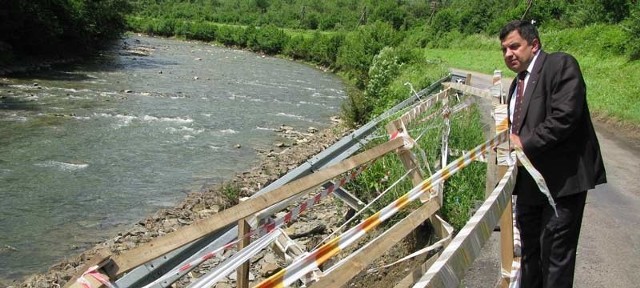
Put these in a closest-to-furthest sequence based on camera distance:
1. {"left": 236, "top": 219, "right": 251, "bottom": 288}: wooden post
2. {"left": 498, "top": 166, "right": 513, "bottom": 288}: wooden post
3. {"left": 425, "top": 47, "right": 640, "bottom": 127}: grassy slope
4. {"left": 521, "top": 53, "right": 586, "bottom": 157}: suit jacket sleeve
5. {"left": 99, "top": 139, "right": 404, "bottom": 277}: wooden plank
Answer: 1. {"left": 99, "top": 139, "right": 404, "bottom": 277}: wooden plank
2. {"left": 236, "top": 219, "right": 251, "bottom": 288}: wooden post
3. {"left": 521, "top": 53, "right": 586, "bottom": 157}: suit jacket sleeve
4. {"left": 498, "top": 166, "right": 513, "bottom": 288}: wooden post
5. {"left": 425, "top": 47, "right": 640, "bottom": 127}: grassy slope

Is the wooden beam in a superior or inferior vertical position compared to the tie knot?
inferior

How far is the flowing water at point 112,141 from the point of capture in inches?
382

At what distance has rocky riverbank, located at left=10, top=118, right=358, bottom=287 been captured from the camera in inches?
288

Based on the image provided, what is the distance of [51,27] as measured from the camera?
30.5 m

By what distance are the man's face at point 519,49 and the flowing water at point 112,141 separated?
7212 mm

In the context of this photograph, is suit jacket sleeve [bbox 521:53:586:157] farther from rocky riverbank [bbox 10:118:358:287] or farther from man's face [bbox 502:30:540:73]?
rocky riverbank [bbox 10:118:358:287]

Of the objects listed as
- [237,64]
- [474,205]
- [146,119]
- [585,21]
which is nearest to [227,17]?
[237,64]

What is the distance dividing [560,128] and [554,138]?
7 cm

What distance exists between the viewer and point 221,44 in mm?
68500

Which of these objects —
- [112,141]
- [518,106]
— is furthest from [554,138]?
[112,141]

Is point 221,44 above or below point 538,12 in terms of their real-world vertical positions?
below

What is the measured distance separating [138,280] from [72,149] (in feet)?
41.2

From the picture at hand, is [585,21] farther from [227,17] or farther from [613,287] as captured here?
[227,17]

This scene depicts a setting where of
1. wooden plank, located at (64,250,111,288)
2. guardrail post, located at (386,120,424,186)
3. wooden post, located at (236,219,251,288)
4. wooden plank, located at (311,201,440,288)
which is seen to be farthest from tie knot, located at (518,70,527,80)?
wooden plank, located at (64,250,111,288)
